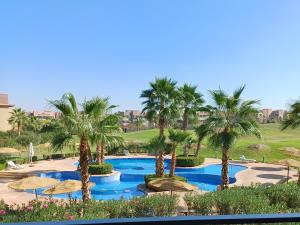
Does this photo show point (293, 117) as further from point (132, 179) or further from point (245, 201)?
point (132, 179)

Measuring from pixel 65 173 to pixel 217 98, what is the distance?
1894 cm

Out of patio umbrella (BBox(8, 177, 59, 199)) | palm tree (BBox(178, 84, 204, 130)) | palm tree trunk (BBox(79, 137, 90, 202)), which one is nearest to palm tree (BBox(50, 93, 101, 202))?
palm tree trunk (BBox(79, 137, 90, 202))

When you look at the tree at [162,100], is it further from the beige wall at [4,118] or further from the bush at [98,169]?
the beige wall at [4,118]

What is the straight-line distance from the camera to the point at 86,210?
1203cm

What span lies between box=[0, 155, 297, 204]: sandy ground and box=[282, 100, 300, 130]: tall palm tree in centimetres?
706

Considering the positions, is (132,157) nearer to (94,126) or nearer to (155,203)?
(94,126)

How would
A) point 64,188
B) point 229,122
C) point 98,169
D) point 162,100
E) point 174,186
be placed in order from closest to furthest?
point 64,188, point 174,186, point 229,122, point 162,100, point 98,169

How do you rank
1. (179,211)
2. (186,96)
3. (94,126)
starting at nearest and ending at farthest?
(179,211) < (94,126) < (186,96)

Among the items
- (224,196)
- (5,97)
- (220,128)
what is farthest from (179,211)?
(5,97)

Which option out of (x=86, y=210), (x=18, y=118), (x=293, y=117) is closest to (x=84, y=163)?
(x=86, y=210)

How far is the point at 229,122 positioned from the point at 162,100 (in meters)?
7.82

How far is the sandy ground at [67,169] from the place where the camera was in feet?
78.4

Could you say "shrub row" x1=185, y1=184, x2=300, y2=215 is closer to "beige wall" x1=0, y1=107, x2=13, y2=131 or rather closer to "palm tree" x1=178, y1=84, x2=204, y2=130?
"palm tree" x1=178, y1=84, x2=204, y2=130

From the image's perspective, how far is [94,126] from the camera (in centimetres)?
1697
